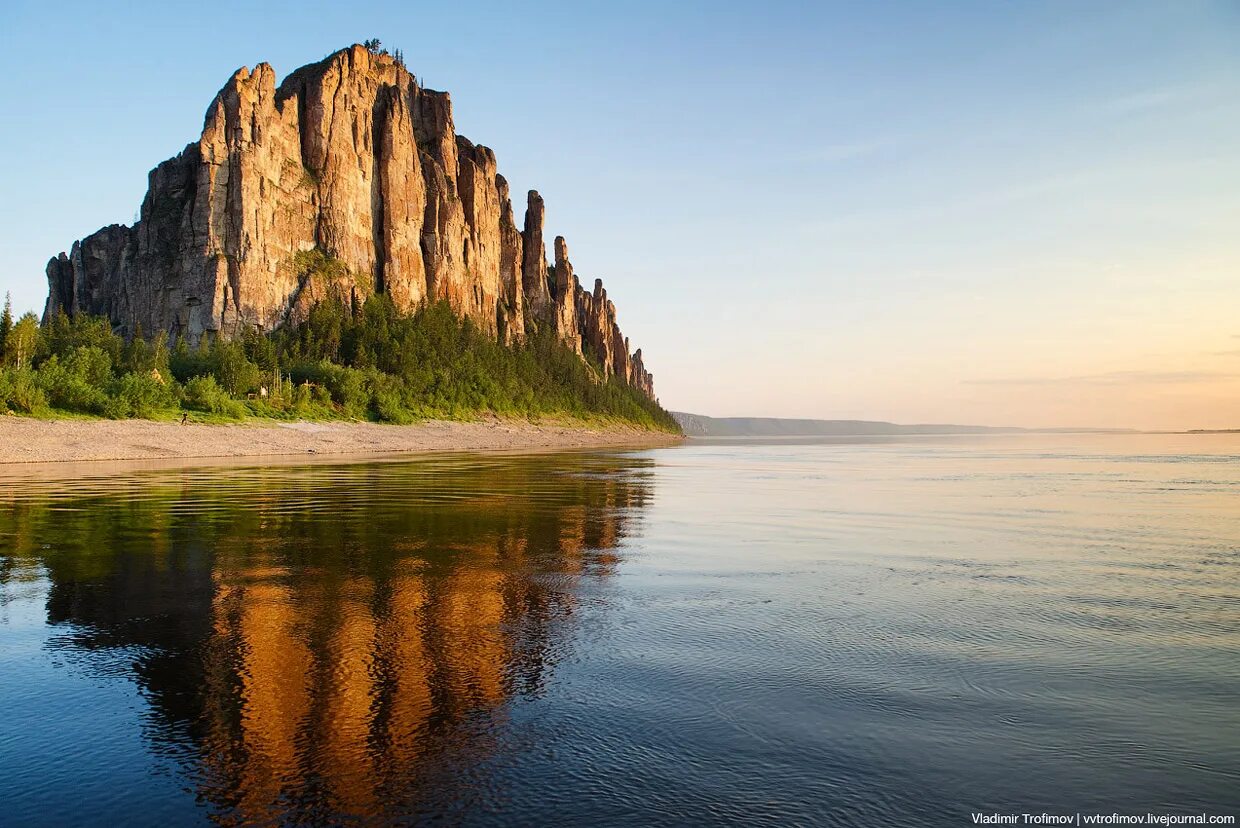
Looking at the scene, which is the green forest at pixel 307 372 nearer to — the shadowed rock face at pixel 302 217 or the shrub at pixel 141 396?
the shrub at pixel 141 396

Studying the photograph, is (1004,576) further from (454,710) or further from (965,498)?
(965,498)

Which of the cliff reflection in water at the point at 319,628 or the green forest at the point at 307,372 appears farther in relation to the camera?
the green forest at the point at 307,372

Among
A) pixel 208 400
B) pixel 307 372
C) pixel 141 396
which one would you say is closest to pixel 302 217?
pixel 307 372

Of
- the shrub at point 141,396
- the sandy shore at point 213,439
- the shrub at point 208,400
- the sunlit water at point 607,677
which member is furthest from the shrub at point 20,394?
the sunlit water at point 607,677

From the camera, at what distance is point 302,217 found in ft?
342

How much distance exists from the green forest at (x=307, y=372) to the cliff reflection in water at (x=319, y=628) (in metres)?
36.5

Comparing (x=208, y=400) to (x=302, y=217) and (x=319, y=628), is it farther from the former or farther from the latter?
(x=319, y=628)

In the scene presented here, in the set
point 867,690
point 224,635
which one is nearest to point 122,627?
point 224,635

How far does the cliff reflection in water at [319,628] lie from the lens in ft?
16.5

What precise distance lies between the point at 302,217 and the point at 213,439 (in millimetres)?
61923

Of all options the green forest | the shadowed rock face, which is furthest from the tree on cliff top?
the shadowed rock face

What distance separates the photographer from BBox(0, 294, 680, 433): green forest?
51.6m

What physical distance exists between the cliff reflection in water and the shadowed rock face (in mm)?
82332

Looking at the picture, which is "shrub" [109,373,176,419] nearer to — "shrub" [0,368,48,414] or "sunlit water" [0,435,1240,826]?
"shrub" [0,368,48,414]
